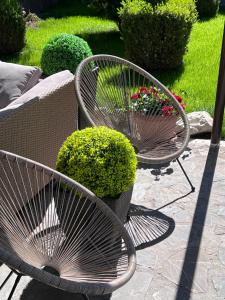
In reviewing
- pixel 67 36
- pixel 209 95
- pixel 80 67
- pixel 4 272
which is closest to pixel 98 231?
pixel 4 272

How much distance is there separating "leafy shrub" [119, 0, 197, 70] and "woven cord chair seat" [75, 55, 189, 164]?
252 centimetres

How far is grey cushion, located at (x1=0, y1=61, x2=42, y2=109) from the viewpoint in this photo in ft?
11.6

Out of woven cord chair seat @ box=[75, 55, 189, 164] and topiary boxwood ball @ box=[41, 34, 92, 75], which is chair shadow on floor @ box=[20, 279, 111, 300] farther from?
topiary boxwood ball @ box=[41, 34, 92, 75]

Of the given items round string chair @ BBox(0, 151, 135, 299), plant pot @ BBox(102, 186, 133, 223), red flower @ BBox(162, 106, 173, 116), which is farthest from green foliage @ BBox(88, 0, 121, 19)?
round string chair @ BBox(0, 151, 135, 299)

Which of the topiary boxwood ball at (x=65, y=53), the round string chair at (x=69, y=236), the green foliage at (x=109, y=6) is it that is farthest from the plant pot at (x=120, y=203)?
the green foliage at (x=109, y=6)

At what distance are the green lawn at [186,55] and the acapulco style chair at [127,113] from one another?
1.48 meters

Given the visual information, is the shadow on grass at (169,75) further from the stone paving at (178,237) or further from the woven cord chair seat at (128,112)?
the woven cord chair seat at (128,112)

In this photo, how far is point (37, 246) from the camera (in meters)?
2.41

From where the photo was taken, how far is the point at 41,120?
326 cm

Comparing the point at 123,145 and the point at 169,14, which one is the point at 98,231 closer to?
the point at 123,145

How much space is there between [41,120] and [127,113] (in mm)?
793

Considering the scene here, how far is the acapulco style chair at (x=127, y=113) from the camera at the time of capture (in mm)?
3498

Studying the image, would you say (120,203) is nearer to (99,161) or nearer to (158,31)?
(99,161)

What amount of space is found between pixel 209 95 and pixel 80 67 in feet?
8.36
